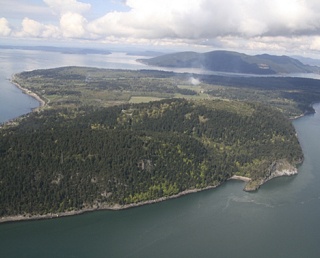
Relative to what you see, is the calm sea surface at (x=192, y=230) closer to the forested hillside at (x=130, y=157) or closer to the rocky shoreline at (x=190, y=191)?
the rocky shoreline at (x=190, y=191)

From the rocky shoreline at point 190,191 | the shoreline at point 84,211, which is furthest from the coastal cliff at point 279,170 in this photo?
the shoreline at point 84,211

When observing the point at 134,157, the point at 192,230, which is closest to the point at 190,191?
the point at 134,157

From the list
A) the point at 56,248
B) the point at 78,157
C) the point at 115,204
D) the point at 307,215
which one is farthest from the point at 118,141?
the point at 307,215

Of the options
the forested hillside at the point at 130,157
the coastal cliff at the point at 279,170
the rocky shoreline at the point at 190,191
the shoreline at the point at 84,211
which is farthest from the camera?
the coastal cliff at the point at 279,170

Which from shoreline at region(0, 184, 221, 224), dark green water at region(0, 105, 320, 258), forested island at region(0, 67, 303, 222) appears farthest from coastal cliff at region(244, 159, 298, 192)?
shoreline at region(0, 184, 221, 224)

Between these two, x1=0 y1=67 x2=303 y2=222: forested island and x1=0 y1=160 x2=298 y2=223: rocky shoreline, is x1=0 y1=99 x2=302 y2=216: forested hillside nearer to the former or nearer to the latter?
x1=0 y1=67 x2=303 y2=222: forested island

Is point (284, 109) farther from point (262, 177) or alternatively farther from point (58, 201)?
point (58, 201)
